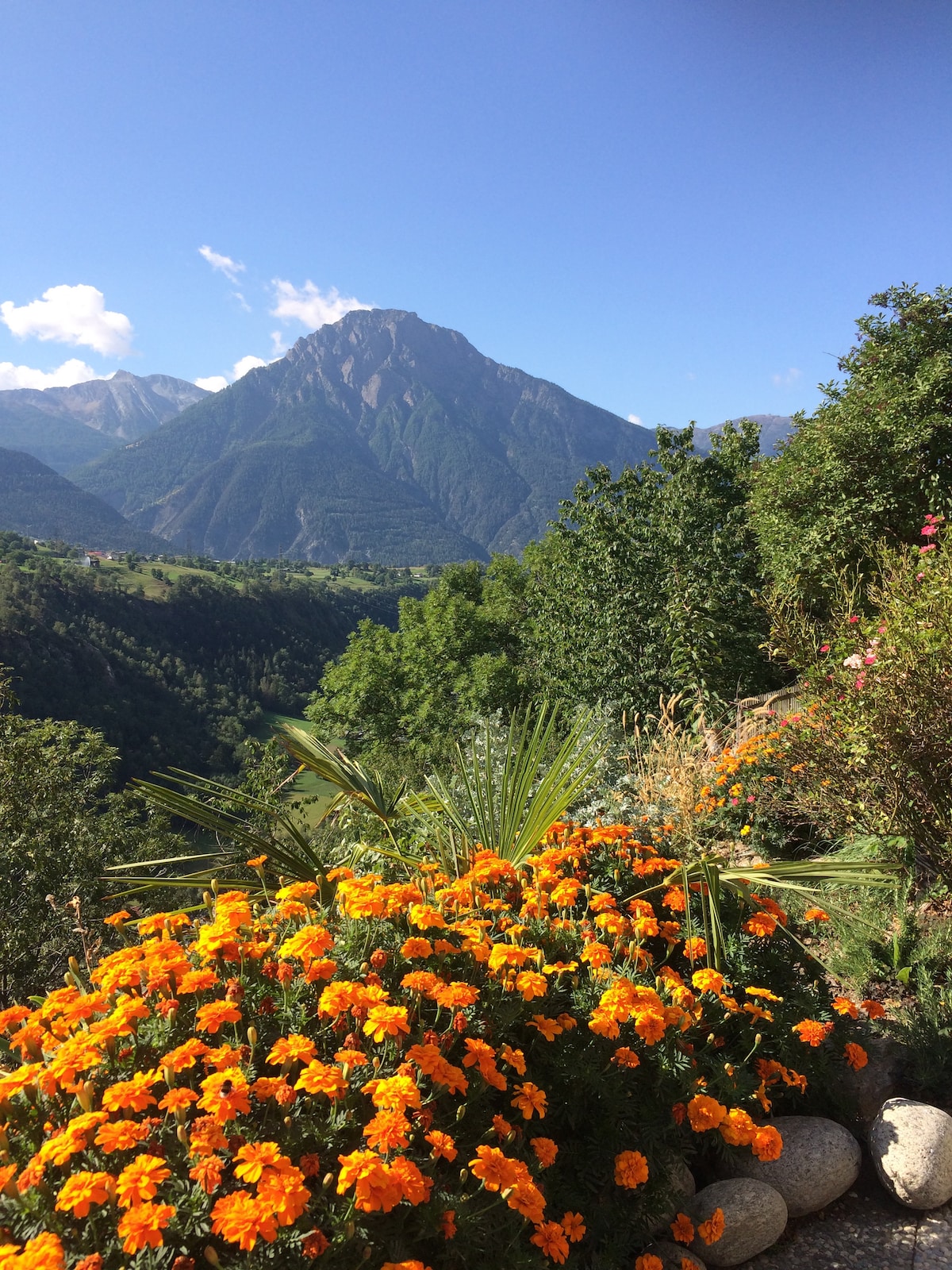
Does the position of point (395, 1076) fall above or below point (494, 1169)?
above

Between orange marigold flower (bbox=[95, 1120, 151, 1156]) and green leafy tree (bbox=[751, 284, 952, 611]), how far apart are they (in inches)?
297

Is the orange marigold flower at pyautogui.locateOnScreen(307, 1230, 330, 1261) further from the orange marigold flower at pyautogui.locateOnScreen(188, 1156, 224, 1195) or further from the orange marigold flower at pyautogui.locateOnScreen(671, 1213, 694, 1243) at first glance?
the orange marigold flower at pyautogui.locateOnScreen(671, 1213, 694, 1243)

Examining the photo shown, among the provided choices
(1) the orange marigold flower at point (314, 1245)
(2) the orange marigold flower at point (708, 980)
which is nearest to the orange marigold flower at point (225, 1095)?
(1) the orange marigold flower at point (314, 1245)

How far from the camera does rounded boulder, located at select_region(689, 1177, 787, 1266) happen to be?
6.29 feet

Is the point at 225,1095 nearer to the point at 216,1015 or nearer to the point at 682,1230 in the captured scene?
the point at 216,1015

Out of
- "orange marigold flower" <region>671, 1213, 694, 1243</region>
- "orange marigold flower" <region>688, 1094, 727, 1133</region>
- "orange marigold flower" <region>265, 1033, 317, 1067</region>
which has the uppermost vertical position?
"orange marigold flower" <region>265, 1033, 317, 1067</region>

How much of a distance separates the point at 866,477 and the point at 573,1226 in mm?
8661

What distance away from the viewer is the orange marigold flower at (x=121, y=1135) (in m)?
1.25

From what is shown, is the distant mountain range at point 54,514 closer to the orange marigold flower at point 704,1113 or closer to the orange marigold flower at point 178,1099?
the orange marigold flower at point 178,1099

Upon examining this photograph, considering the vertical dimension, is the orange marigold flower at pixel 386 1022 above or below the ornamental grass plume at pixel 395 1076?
above

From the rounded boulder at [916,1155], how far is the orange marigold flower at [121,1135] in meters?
2.11

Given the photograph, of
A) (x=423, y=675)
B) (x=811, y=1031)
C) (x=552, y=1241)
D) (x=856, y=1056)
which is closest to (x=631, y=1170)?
(x=552, y=1241)

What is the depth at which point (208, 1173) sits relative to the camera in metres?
1.23

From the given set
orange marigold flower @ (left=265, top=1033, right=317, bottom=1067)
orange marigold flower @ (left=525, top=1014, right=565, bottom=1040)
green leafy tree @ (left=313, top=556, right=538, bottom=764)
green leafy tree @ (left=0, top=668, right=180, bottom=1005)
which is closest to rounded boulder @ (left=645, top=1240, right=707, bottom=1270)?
orange marigold flower @ (left=525, top=1014, right=565, bottom=1040)
